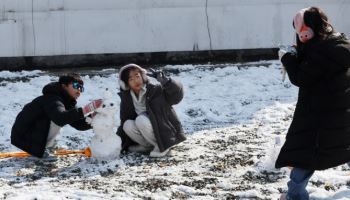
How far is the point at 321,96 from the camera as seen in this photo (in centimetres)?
432

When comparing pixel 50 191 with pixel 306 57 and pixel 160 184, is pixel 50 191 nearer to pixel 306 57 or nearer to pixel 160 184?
pixel 160 184

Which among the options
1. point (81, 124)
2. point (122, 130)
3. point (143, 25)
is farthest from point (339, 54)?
point (143, 25)

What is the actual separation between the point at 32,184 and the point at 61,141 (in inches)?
59.5

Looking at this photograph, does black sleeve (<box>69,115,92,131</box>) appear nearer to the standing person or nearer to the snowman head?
the snowman head

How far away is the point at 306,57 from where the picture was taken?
4.37 meters

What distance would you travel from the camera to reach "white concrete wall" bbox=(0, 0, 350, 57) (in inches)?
385

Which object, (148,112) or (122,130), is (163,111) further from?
(122,130)

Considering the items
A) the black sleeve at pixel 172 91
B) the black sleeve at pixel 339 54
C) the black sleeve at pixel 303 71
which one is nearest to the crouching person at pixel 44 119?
→ the black sleeve at pixel 172 91

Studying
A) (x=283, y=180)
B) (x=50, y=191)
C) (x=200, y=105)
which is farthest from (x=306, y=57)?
(x=200, y=105)

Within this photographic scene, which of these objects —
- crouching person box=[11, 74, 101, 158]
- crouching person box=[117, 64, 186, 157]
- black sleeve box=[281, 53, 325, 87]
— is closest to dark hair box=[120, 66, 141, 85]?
crouching person box=[117, 64, 186, 157]

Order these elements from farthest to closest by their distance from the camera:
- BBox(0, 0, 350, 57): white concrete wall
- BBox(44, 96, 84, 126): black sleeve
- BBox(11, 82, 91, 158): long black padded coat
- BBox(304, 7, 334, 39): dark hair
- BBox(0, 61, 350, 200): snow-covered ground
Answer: BBox(0, 0, 350, 57): white concrete wall < BBox(11, 82, 91, 158): long black padded coat < BBox(44, 96, 84, 126): black sleeve < BBox(0, 61, 350, 200): snow-covered ground < BBox(304, 7, 334, 39): dark hair

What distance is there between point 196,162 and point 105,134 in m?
0.88

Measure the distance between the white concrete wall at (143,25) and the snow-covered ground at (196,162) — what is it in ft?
3.19

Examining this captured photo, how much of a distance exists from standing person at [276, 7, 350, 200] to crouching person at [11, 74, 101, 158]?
7.75 ft
